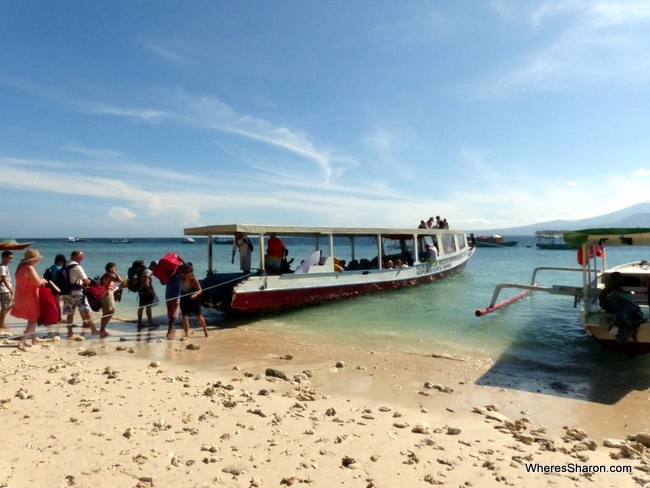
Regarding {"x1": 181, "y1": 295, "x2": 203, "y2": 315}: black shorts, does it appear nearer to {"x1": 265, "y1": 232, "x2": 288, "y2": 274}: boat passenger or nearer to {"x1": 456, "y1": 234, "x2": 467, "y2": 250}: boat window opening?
{"x1": 265, "y1": 232, "x2": 288, "y2": 274}: boat passenger

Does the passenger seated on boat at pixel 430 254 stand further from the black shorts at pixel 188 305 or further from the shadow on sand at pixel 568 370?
the black shorts at pixel 188 305

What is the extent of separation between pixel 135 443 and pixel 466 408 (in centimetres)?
395

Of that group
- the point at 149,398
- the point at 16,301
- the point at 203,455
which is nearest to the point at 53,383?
the point at 149,398

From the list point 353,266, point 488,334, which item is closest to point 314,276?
point 353,266

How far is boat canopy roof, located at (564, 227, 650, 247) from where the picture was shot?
24.8 feet

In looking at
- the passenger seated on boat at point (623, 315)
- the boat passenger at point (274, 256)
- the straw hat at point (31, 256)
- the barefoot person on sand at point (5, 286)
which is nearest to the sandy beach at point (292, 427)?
the passenger seated on boat at point (623, 315)

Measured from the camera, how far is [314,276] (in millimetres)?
12891

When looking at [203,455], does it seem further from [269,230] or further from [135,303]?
[135,303]

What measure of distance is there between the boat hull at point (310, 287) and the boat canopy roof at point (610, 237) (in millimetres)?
6813

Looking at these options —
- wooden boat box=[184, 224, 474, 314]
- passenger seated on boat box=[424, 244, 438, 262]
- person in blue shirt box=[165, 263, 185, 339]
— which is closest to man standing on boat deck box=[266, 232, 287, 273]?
wooden boat box=[184, 224, 474, 314]

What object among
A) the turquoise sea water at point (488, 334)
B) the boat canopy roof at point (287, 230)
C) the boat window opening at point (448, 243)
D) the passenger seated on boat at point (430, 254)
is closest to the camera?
the turquoise sea water at point (488, 334)

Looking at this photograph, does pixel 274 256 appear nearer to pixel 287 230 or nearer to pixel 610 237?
pixel 287 230

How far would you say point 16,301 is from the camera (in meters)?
7.41

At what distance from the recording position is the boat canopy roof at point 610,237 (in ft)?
24.8
